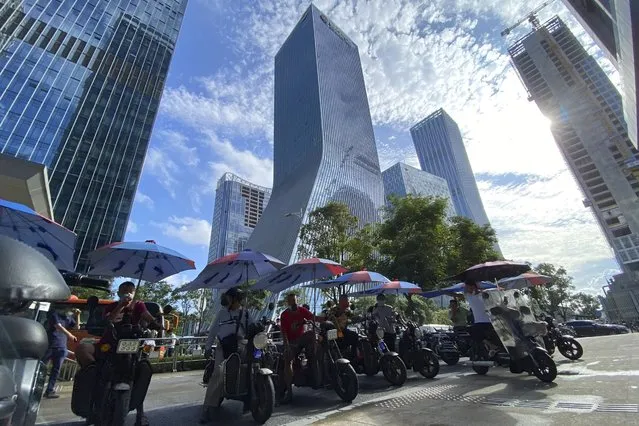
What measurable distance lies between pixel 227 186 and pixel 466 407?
10255 cm

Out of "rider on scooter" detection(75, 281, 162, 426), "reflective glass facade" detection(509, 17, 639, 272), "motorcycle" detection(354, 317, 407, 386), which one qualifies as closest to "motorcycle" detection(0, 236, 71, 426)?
"rider on scooter" detection(75, 281, 162, 426)

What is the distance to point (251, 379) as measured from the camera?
13.4 ft

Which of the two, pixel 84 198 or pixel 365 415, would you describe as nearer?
pixel 365 415

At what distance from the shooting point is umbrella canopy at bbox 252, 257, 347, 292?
7316mm

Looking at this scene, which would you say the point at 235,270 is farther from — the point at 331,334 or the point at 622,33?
the point at 622,33

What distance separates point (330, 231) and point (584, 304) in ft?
189

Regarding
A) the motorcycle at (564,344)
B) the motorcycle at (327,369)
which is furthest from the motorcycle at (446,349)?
the motorcycle at (327,369)

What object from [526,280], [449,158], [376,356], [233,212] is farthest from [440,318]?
[449,158]

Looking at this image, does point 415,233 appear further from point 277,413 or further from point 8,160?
point 8,160

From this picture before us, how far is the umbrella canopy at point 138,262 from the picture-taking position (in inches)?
219

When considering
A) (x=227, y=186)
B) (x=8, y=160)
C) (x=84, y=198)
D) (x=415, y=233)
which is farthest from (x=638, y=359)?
(x=227, y=186)

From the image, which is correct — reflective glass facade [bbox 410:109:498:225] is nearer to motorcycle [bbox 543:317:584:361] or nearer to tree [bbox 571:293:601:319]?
tree [bbox 571:293:601:319]

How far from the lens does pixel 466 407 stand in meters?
4.08

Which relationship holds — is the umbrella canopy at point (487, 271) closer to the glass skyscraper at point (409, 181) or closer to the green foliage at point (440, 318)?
the green foliage at point (440, 318)
